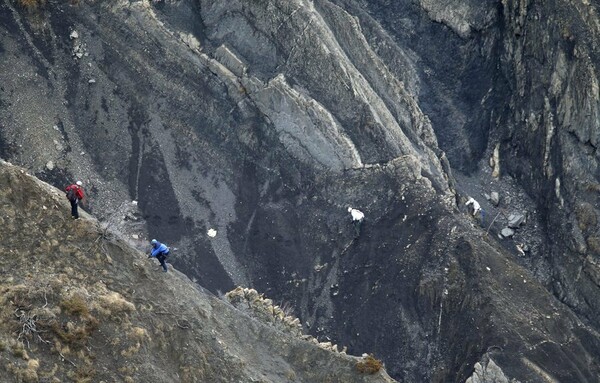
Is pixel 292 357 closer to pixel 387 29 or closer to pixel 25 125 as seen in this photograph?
pixel 25 125

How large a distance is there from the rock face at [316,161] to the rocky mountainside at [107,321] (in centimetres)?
1432

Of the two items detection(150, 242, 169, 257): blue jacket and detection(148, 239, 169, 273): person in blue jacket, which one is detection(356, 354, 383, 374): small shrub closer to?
detection(148, 239, 169, 273): person in blue jacket

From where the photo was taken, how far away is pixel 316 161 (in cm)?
5844

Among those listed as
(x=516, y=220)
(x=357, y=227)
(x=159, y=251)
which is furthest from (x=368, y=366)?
(x=516, y=220)

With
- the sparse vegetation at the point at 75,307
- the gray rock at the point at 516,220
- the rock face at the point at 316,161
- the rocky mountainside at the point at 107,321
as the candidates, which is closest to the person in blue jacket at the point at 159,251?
the rocky mountainside at the point at 107,321

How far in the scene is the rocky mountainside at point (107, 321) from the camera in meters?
30.1

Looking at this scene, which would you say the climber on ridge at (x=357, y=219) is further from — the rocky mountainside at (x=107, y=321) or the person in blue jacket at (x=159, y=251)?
the person in blue jacket at (x=159, y=251)

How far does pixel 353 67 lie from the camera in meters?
60.3

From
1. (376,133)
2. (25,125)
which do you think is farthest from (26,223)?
(376,133)

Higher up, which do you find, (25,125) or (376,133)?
(376,133)

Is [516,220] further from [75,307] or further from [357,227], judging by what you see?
[75,307]

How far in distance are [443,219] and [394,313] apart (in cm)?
765

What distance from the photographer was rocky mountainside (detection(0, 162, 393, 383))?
30.1 meters

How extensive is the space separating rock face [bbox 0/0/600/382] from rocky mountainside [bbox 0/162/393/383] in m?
14.3
